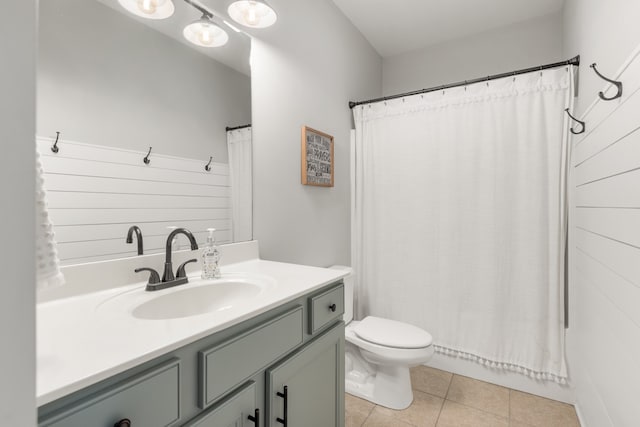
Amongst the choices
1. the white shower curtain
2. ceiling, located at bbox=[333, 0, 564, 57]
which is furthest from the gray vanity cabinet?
ceiling, located at bbox=[333, 0, 564, 57]

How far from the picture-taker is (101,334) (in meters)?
0.68

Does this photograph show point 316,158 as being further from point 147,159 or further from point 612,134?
point 612,134

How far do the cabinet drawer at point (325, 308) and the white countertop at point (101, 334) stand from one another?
0.31 ft

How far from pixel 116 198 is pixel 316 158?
118cm

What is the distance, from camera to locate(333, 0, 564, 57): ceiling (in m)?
2.20

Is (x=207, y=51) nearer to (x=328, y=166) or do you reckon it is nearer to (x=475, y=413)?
(x=328, y=166)

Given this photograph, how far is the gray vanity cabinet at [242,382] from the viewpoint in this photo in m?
0.56

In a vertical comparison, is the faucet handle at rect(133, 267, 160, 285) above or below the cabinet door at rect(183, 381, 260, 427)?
above

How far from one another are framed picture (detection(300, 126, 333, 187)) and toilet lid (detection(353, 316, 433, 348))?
93cm

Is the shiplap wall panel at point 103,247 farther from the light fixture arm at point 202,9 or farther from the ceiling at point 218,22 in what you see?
the light fixture arm at point 202,9

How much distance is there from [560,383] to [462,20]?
8.39 feet

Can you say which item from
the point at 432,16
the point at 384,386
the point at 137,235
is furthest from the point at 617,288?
the point at 432,16

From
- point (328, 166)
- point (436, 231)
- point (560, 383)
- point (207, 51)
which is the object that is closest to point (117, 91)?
point (207, 51)

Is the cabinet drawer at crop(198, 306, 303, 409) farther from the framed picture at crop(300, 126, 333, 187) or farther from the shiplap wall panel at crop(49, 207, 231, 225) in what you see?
the framed picture at crop(300, 126, 333, 187)
